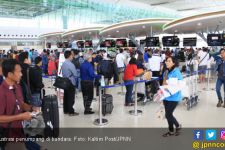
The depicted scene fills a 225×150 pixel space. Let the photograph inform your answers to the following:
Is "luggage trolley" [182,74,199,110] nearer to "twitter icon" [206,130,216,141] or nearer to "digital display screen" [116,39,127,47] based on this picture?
"twitter icon" [206,130,216,141]

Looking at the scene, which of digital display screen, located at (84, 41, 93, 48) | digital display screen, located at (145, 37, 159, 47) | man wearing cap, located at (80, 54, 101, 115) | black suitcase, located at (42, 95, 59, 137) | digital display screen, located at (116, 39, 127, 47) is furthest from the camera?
digital display screen, located at (84, 41, 93, 48)

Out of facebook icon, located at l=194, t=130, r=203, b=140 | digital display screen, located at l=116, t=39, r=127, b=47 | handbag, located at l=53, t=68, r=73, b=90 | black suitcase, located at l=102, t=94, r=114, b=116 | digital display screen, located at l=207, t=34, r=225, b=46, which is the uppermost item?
digital display screen, located at l=116, t=39, r=127, b=47

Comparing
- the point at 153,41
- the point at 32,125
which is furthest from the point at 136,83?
the point at 153,41

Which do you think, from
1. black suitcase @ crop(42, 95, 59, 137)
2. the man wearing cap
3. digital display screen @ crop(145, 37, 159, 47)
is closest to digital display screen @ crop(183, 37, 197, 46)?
digital display screen @ crop(145, 37, 159, 47)

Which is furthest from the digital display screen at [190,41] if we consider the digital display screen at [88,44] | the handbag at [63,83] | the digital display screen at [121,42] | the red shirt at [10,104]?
the red shirt at [10,104]

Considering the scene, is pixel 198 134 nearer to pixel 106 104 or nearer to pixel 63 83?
pixel 106 104

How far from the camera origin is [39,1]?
28.7 meters

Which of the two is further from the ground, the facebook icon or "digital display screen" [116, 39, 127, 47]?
"digital display screen" [116, 39, 127, 47]

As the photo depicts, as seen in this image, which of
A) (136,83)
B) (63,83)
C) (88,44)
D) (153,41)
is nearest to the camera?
(63,83)

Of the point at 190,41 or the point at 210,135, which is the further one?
the point at 190,41

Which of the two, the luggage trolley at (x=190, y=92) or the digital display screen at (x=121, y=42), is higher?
the digital display screen at (x=121, y=42)

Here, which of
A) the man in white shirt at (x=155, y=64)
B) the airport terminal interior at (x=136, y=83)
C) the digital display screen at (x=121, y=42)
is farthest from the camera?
the digital display screen at (x=121, y=42)

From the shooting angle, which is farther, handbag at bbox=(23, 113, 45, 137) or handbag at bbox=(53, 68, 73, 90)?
handbag at bbox=(53, 68, 73, 90)

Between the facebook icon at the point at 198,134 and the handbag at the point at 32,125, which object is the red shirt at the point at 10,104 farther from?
the facebook icon at the point at 198,134
